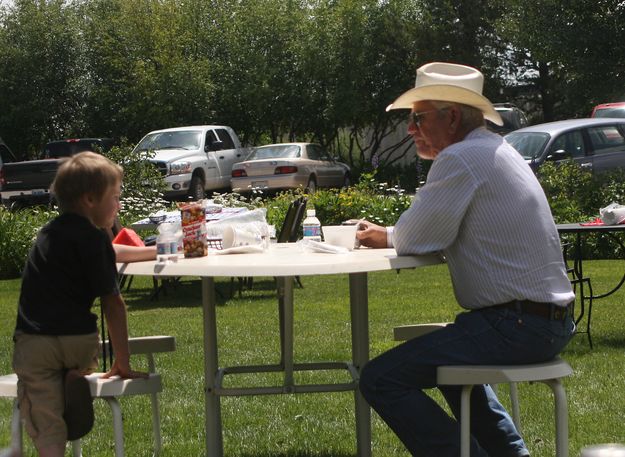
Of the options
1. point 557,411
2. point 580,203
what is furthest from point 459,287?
point 580,203

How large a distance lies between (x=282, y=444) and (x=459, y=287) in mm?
1852

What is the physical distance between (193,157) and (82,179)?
1938cm

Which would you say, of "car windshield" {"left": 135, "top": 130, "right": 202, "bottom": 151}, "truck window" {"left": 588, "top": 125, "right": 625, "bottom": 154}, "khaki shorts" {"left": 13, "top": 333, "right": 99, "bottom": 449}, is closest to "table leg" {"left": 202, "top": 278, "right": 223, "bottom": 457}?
"khaki shorts" {"left": 13, "top": 333, "right": 99, "bottom": 449}

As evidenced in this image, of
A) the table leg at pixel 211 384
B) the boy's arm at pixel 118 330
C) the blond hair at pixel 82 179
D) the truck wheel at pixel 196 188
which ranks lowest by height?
the truck wheel at pixel 196 188

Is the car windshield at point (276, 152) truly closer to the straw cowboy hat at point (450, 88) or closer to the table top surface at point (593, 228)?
the table top surface at point (593, 228)

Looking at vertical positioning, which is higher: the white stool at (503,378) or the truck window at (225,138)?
the white stool at (503,378)

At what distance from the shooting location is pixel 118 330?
3.83 m

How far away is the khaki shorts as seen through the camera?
12.3 feet

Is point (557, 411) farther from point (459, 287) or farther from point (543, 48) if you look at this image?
point (543, 48)

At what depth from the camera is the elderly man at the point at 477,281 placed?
12.4 feet

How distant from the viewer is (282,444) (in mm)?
5445

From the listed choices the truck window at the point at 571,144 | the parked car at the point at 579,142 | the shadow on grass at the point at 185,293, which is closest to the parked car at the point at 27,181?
the parked car at the point at 579,142

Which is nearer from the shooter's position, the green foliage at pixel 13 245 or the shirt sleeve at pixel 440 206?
the shirt sleeve at pixel 440 206

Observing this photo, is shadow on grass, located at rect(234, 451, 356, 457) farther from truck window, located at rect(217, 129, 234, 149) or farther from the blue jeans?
truck window, located at rect(217, 129, 234, 149)
